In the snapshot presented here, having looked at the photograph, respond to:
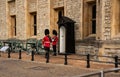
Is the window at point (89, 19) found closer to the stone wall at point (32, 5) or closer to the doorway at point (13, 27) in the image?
the stone wall at point (32, 5)

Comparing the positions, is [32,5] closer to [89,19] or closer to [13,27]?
[13,27]

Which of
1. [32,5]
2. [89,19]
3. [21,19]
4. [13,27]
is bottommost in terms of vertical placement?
[89,19]

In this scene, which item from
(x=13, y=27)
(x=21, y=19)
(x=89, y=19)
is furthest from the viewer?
(x=13, y=27)

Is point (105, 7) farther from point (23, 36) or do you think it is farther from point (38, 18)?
point (23, 36)

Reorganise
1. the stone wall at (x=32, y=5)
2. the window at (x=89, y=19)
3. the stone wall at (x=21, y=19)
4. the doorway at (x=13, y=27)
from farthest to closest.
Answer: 1. the doorway at (x=13, y=27)
2. the stone wall at (x=21, y=19)
3. the stone wall at (x=32, y=5)
4. the window at (x=89, y=19)

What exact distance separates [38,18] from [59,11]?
98.9 inches

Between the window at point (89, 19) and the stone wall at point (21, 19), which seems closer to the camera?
the window at point (89, 19)

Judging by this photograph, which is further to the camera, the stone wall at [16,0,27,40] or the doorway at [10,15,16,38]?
the doorway at [10,15,16,38]

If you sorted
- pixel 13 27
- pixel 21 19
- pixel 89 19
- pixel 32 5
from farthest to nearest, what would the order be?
1. pixel 13 27
2. pixel 21 19
3. pixel 32 5
4. pixel 89 19

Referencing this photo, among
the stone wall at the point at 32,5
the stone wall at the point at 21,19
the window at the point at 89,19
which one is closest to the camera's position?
the window at the point at 89,19

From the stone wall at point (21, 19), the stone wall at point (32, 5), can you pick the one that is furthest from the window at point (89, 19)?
the stone wall at point (21, 19)

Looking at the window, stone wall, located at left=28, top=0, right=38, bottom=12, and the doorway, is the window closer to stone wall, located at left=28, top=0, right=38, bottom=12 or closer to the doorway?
stone wall, located at left=28, top=0, right=38, bottom=12

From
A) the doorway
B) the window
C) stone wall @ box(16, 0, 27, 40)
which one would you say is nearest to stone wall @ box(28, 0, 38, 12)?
stone wall @ box(16, 0, 27, 40)

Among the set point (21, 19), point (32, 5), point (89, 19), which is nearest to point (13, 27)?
point (21, 19)
